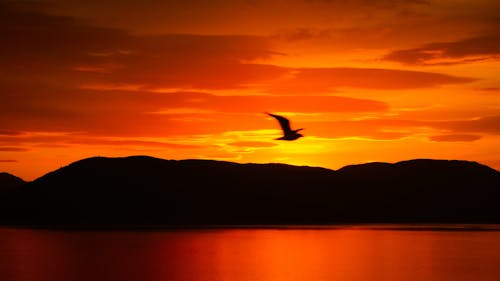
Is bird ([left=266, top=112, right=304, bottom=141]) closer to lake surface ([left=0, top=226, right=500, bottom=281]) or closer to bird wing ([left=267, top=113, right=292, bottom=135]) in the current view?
bird wing ([left=267, top=113, right=292, bottom=135])

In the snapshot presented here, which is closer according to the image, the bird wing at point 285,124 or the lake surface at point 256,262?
the bird wing at point 285,124

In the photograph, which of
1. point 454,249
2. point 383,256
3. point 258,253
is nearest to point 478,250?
point 454,249

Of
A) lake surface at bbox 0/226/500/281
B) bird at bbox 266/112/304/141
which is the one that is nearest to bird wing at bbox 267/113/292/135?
bird at bbox 266/112/304/141

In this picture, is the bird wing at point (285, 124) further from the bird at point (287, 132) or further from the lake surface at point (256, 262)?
the lake surface at point (256, 262)

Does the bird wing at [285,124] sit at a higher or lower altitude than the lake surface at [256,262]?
higher

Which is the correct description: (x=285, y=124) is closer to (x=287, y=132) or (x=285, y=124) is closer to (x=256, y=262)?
(x=287, y=132)

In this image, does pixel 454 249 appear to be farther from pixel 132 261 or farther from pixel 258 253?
pixel 132 261

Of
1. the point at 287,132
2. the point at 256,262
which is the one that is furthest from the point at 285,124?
the point at 256,262

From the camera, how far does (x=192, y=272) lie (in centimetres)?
7419

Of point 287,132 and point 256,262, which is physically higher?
point 287,132

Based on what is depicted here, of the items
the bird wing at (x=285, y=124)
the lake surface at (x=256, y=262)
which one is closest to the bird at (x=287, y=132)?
the bird wing at (x=285, y=124)

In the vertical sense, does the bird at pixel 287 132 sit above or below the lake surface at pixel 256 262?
above

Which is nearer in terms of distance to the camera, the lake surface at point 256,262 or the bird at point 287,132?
the bird at point 287,132

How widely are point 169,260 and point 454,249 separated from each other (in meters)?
43.2
